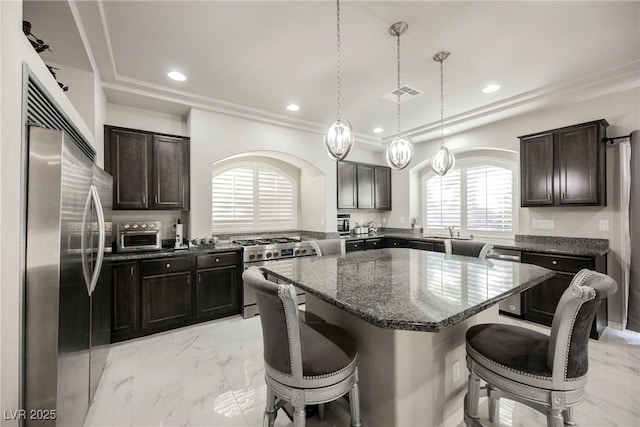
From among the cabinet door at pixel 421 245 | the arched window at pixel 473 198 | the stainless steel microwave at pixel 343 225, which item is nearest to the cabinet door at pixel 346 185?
the stainless steel microwave at pixel 343 225

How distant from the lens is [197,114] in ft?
12.2

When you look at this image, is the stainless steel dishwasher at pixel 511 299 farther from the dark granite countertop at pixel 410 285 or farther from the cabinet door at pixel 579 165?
the dark granite countertop at pixel 410 285

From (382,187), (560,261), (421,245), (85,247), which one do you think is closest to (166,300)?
(85,247)

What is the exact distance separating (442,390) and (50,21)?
3748 mm

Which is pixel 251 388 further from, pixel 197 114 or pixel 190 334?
pixel 197 114

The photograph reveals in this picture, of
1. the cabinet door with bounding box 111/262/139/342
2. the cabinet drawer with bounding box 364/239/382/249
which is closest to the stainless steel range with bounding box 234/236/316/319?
the cabinet door with bounding box 111/262/139/342

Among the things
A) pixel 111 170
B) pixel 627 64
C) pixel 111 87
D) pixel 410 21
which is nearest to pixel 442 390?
pixel 410 21

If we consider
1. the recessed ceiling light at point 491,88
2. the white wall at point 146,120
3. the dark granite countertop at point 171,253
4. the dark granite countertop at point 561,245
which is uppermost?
the recessed ceiling light at point 491,88

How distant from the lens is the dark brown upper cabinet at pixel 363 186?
5.30 m

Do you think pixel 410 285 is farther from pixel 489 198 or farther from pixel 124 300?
pixel 489 198

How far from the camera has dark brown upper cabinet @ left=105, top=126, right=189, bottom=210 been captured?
3.27 m

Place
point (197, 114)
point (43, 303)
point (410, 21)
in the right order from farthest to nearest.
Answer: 1. point (197, 114)
2. point (410, 21)
3. point (43, 303)

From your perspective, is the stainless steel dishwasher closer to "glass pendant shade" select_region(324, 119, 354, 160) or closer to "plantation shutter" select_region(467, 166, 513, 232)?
"plantation shutter" select_region(467, 166, 513, 232)

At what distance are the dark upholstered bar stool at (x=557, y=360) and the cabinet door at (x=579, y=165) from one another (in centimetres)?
264
